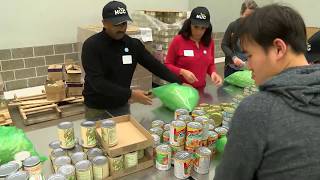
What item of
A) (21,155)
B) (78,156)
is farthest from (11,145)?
(78,156)

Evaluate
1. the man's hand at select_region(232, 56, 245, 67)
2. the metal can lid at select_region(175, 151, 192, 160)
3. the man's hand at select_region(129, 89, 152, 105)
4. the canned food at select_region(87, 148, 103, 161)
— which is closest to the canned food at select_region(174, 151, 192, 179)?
the metal can lid at select_region(175, 151, 192, 160)

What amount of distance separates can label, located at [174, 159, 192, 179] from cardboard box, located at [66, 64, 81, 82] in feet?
9.06

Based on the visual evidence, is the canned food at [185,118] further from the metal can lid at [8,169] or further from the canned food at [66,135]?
the metal can lid at [8,169]

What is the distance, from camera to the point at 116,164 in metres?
1.32

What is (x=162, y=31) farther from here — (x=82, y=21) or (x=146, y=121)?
(x=146, y=121)

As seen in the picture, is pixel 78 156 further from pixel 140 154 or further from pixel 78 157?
pixel 140 154

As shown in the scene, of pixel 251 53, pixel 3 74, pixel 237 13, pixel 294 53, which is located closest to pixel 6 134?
pixel 251 53

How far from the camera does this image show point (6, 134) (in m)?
1.47

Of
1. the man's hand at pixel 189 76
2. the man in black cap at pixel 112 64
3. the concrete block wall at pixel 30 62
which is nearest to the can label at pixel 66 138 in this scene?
the man in black cap at pixel 112 64

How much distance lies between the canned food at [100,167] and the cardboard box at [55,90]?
2.66 m

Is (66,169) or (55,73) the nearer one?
(66,169)

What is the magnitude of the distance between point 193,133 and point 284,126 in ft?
2.01

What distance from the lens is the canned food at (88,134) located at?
1372 millimetres

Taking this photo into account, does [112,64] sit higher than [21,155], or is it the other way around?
[112,64]
